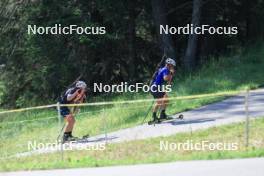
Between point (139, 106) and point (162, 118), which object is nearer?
point (162, 118)

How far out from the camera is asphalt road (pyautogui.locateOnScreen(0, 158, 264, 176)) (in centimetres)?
1043

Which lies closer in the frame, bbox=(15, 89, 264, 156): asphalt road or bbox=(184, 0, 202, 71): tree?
bbox=(15, 89, 264, 156): asphalt road

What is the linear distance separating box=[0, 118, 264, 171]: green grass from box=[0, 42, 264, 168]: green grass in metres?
2.93

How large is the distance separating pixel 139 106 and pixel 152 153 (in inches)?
227

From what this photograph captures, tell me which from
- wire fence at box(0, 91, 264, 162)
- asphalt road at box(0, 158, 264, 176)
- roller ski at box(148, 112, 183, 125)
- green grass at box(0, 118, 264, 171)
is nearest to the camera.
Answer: asphalt road at box(0, 158, 264, 176)

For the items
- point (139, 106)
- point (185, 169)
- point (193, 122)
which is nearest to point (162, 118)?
point (193, 122)

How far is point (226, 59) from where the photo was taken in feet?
82.5

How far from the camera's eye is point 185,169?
436 inches

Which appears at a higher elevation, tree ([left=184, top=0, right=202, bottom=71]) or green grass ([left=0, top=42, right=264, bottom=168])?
tree ([left=184, top=0, right=202, bottom=71])

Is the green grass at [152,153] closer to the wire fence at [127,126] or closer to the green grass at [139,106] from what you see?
the wire fence at [127,126]

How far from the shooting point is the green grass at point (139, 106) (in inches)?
750

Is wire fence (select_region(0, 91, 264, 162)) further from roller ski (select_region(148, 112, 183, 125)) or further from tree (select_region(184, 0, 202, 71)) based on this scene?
tree (select_region(184, 0, 202, 71))

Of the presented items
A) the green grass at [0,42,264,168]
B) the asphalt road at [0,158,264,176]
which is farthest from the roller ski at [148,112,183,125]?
the asphalt road at [0,158,264,176]

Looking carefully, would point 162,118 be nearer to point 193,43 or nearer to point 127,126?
point 127,126
